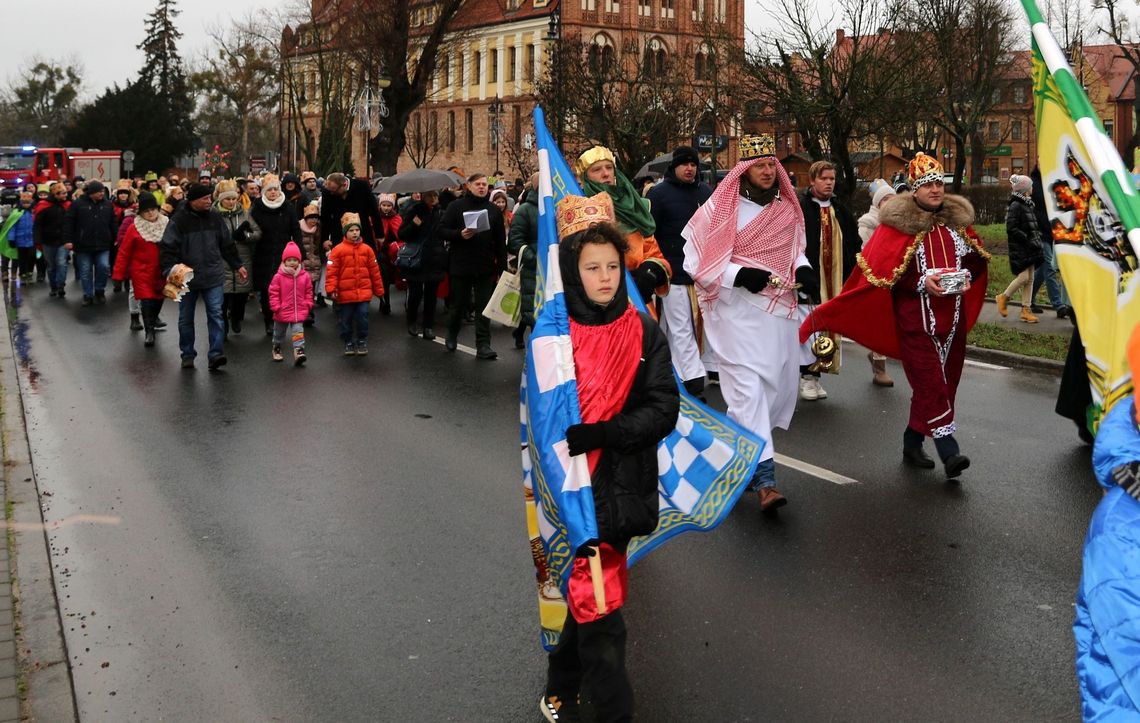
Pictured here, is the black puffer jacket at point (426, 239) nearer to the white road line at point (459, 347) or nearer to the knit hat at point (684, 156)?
the white road line at point (459, 347)

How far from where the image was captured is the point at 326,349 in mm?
14625

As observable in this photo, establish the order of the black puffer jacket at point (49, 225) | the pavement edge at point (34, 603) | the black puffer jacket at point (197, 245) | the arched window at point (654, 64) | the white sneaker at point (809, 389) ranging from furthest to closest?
the arched window at point (654, 64) → the black puffer jacket at point (49, 225) → the black puffer jacket at point (197, 245) → the white sneaker at point (809, 389) → the pavement edge at point (34, 603)

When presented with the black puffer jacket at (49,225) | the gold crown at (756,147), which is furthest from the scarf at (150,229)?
the gold crown at (756,147)

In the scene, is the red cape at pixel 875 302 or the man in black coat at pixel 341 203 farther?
the man in black coat at pixel 341 203

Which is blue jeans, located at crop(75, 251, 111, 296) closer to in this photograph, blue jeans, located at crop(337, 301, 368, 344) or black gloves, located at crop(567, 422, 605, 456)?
blue jeans, located at crop(337, 301, 368, 344)

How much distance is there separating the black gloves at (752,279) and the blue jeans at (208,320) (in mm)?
7076

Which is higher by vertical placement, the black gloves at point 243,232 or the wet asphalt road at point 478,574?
the black gloves at point 243,232

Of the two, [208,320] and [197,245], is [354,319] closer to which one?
[208,320]

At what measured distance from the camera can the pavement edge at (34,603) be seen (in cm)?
491

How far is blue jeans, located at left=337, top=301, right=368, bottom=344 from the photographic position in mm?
14031

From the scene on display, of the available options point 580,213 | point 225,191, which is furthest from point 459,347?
point 580,213

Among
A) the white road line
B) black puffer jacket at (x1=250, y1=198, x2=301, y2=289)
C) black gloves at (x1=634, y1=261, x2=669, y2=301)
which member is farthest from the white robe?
black puffer jacket at (x1=250, y1=198, x2=301, y2=289)

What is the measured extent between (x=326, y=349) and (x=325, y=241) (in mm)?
2719

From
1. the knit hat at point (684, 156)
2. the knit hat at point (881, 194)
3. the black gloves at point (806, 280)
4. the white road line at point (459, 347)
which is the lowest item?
the white road line at point (459, 347)
